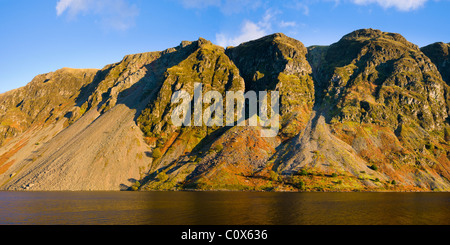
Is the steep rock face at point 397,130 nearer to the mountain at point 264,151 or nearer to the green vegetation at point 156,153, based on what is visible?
the mountain at point 264,151

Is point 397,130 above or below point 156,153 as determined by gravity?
above

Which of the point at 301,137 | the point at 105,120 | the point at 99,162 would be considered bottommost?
the point at 99,162

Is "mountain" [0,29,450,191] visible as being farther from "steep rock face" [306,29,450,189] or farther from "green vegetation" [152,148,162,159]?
"steep rock face" [306,29,450,189]

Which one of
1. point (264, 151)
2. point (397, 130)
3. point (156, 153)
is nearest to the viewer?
point (264, 151)

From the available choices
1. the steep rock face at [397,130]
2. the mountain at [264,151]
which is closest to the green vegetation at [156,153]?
the mountain at [264,151]

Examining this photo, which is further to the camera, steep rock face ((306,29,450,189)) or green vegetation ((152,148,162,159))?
green vegetation ((152,148,162,159))

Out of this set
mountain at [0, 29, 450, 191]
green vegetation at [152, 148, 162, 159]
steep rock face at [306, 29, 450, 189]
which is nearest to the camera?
mountain at [0, 29, 450, 191]

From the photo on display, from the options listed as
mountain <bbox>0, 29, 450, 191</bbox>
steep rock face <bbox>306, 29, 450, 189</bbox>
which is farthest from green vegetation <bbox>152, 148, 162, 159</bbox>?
steep rock face <bbox>306, 29, 450, 189</bbox>

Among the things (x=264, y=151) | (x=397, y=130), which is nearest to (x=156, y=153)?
(x=264, y=151)

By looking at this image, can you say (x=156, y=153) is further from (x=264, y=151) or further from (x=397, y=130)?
(x=397, y=130)

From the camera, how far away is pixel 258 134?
16400 centimetres
